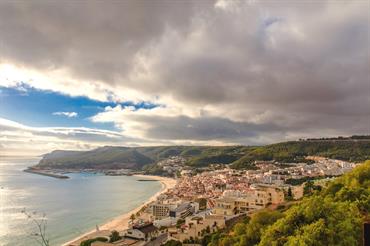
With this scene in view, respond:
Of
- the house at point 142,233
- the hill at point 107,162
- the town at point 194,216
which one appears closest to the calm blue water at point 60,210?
the town at point 194,216

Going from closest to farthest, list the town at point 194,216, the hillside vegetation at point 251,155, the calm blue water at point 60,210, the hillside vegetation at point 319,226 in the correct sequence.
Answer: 1. the hillside vegetation at point 319,226
2. the town at point 194,216
3. the calm blue water at point 60,210
4. the hillside vegetation at point 251,155

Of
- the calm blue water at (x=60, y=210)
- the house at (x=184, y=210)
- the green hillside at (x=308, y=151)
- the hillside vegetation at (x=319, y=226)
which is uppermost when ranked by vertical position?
the green hillside at (x=308, y=151)

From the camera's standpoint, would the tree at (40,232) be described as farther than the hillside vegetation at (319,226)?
No

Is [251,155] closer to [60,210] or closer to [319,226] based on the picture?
[60,210]

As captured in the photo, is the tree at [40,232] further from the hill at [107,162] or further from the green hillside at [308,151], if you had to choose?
the hill at [107,162]

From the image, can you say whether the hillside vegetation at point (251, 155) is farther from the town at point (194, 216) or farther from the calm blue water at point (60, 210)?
the calm blue water at point (60, 210)

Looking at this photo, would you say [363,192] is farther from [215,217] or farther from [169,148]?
[169,148]

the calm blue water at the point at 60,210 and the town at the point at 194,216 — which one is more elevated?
the town at the point at 194,216

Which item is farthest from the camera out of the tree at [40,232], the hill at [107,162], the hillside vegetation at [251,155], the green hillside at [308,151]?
the hill at [107,162]

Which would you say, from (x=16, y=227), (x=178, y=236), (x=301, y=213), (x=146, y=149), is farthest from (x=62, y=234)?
(x=146, y=149)

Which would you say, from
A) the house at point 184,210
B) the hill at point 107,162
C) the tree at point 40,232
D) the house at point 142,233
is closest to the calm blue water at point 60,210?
the tree at point 40,232

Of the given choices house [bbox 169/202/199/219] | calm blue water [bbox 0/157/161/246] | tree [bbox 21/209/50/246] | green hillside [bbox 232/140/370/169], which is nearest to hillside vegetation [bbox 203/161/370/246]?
tree [bbox 21/209/50/246]
